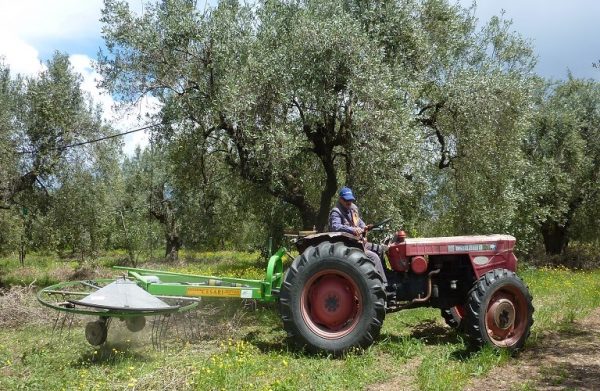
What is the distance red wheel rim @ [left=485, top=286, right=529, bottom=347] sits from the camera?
21.0 feet

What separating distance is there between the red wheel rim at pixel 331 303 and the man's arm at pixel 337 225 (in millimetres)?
582

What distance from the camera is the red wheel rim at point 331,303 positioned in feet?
21.8

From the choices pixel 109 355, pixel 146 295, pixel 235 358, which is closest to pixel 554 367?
pixel 235 358

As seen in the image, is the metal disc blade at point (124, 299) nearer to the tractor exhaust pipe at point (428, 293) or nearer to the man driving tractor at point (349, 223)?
the man driving tractor at point (349, 223)

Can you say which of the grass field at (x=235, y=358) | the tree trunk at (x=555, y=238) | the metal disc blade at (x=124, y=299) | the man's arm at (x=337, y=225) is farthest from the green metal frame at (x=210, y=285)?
the tree trunk at (x=555, y=238)

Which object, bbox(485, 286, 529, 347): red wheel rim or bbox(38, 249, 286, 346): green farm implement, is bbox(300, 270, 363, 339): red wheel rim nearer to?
bbox(38, 249, 286, 346): green farm implement

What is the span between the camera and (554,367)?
578cm

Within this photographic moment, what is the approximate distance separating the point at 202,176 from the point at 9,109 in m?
4.88

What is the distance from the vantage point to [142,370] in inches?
211

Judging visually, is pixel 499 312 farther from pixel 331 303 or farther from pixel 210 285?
pixel 210 285

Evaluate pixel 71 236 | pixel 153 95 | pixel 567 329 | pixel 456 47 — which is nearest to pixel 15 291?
pixel 153 95

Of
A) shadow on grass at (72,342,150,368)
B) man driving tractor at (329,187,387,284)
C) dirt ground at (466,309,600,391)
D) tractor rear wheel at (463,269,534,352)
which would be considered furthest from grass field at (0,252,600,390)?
man driving tractor at (329,187,387,284)

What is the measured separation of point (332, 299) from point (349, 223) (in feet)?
3.40

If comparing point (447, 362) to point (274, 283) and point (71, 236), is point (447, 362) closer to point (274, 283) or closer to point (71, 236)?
point (274, 283)
